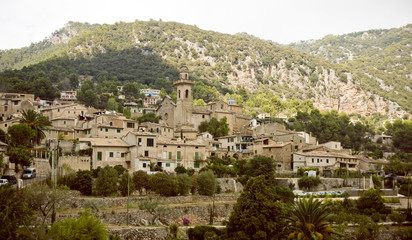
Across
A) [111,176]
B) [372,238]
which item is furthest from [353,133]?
[111,176]

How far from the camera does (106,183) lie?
4822cm

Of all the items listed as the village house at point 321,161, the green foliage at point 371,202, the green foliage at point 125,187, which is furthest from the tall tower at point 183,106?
the green foliage at point 371,202

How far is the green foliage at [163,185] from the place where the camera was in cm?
5084

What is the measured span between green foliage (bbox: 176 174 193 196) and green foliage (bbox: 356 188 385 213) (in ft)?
59.6

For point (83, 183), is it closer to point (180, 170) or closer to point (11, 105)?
point (180, 170)

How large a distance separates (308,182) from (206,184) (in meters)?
13.1

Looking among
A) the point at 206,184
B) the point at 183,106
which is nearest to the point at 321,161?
the point at 206,184

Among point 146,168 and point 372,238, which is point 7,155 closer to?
point 146,168

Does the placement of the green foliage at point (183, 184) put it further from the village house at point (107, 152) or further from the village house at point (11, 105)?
the village house at point (11, 105)

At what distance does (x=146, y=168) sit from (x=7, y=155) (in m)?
14.6

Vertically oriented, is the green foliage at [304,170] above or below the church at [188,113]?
below

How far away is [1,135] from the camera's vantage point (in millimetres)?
57969

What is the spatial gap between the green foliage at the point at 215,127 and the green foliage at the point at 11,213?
43670 millimetres

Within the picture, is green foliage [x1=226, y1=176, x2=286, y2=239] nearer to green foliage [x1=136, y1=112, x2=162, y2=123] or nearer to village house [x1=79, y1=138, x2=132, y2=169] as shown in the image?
village house [x1=79, y1=138, x2=132, y2=169]
